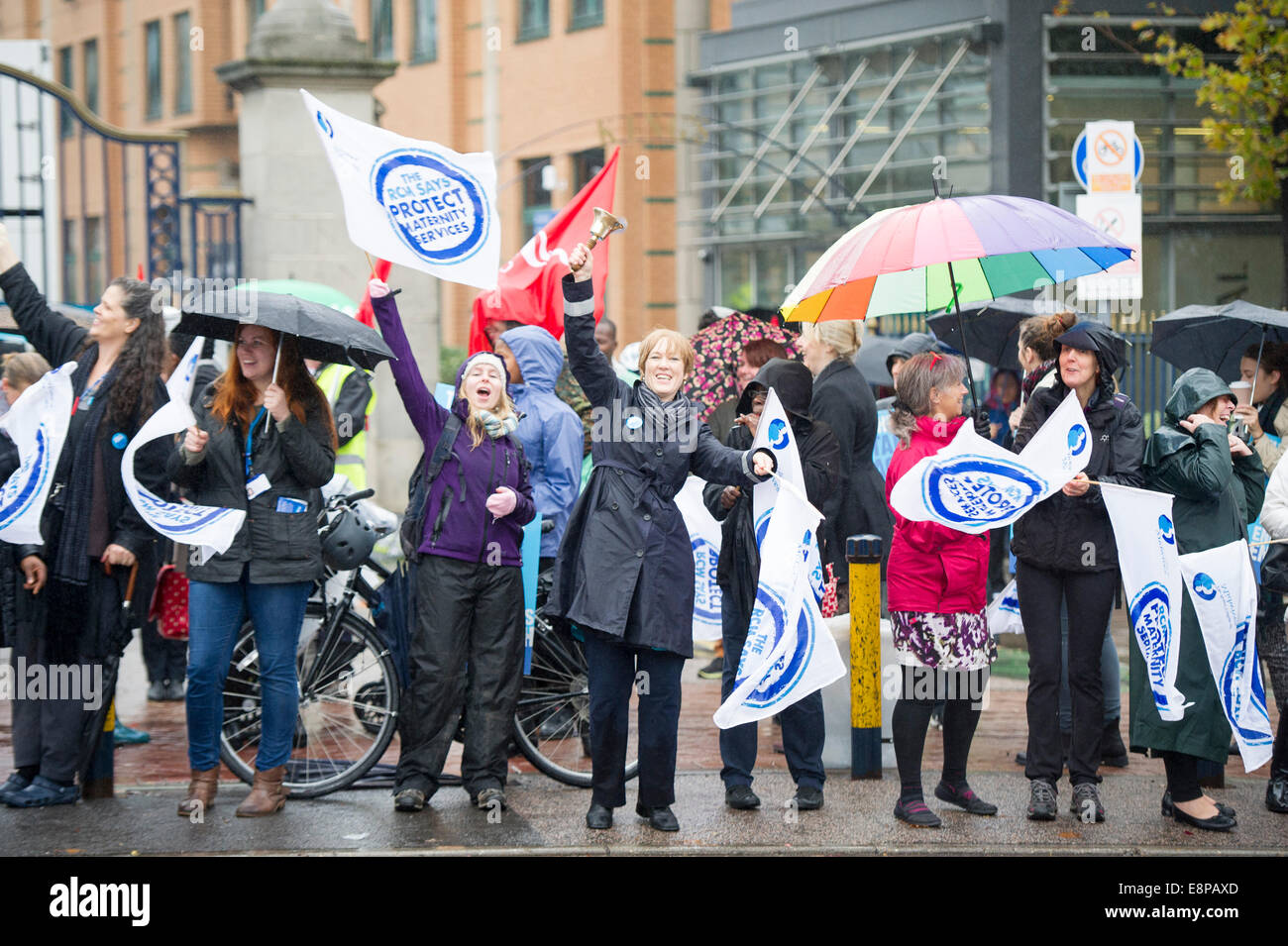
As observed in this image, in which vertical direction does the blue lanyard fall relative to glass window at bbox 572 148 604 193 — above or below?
below

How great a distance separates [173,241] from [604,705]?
22.2 feet

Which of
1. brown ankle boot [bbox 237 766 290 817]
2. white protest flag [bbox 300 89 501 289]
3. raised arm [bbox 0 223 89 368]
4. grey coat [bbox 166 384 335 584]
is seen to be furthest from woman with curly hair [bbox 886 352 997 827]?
raised arm [bbox 0 223 89 368]

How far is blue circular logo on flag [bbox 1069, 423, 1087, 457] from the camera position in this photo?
6.59 m

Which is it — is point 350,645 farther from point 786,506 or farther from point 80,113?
point 80,113

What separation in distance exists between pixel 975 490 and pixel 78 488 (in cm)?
370

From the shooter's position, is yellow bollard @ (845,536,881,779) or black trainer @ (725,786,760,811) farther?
yellow bollard @ (845,536,881,779)

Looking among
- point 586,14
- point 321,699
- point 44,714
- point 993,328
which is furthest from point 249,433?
point 586,14

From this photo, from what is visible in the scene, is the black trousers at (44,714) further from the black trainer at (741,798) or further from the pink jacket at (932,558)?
the pink jacket at (932,558)

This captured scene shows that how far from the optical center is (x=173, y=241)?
38.9 feet

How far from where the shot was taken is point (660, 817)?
21.5ft

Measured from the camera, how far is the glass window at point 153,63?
36.4 metres

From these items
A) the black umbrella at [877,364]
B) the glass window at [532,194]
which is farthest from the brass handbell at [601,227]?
the glass window at [532,194]

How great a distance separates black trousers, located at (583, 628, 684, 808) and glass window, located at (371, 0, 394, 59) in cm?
2719

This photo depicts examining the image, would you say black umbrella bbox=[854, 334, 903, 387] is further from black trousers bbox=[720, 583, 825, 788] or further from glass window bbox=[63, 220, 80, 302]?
glass window bbox=[63, 220, 80, 302]
